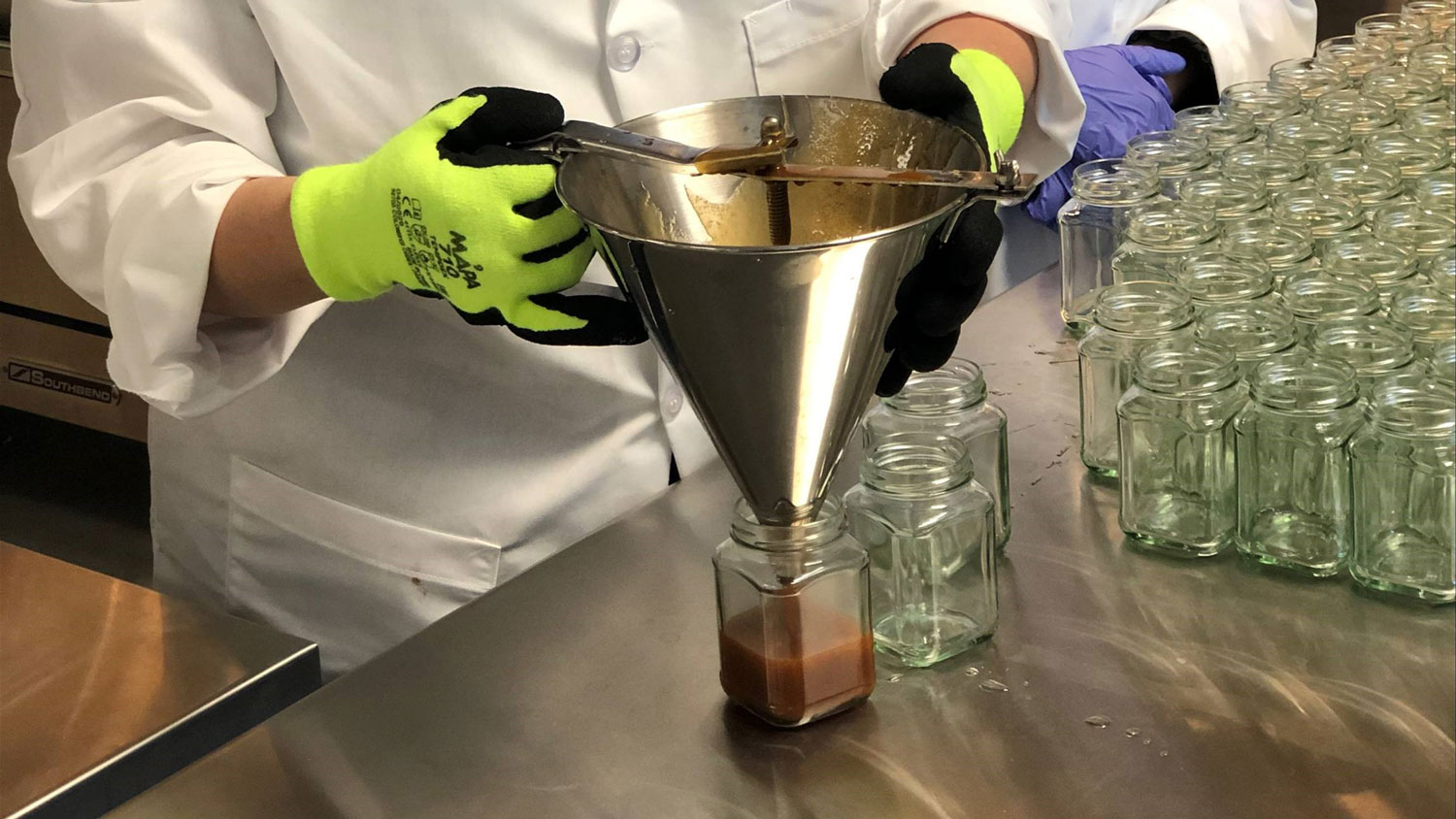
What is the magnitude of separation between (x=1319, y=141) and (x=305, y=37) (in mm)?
824

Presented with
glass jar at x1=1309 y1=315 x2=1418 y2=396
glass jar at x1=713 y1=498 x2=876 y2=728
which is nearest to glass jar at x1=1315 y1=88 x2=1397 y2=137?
glass jar at x1=1309 y1=315 x2=1418 y2=396

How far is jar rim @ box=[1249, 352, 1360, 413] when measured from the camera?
85cm

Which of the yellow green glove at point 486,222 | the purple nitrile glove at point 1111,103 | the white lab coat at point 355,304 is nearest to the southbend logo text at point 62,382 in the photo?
the white lab coat at point 355,304

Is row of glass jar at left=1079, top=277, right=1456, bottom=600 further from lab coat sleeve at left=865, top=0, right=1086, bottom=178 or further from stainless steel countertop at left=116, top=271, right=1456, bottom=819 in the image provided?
lab coat sleeve at left=865, top=0, right=1086, bottom=178

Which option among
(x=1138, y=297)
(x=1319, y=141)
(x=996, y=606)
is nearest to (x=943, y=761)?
(x=996, y=606)

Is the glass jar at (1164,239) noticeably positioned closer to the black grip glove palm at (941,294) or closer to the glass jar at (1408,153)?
the glass jar at (1408,153)

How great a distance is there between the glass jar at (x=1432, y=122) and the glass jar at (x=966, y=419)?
17.6 inches

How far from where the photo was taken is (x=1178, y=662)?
818mm

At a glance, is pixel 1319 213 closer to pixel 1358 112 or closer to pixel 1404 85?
pixel 1358 112

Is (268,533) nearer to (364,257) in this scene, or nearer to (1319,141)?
(364,257)

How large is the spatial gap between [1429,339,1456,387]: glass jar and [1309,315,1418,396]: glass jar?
14mm

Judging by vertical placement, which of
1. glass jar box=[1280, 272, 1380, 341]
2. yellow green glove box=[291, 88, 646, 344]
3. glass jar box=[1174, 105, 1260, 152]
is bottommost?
glass jar box=[1280, 272, 1380, 341]

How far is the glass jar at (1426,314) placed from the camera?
86 cm

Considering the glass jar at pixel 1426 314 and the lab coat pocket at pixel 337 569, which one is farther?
the lab coat pocket at pixel 337 569
